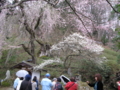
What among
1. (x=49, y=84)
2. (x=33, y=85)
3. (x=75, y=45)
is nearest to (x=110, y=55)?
(x=75, y=45)

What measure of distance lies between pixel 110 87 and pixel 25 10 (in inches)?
288

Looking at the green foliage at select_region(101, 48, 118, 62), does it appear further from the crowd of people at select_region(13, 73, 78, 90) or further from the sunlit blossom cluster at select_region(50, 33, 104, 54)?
the crowd of people at select_region(13, 73, 78, 90)

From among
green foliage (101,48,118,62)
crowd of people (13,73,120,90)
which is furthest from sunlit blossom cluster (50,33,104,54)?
green foliage (101,48,118,62)

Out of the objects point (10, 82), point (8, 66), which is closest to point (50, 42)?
point (10, 82)

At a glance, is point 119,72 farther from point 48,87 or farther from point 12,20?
point 12,20

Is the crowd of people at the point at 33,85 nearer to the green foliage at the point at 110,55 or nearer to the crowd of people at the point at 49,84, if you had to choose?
the crowd of people at the point at 49,84

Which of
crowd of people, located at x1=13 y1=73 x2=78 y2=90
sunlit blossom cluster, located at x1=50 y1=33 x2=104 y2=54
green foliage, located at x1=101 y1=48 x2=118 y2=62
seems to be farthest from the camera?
green foliage, located at x1=101 y1=48 x2=118 y2=62

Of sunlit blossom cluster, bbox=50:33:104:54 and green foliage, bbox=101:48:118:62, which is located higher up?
sunlit blossom cluster, bbox=50:33:104:54

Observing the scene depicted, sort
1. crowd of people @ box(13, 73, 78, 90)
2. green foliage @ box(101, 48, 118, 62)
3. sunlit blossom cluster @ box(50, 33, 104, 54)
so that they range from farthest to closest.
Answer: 1. green foliage @ box(101, 48, 118, 62)
2. sunlit blossom cluster @ box(50, 33, 104, 54)
3. crowd of people @ box(13, 73, 78, 90)

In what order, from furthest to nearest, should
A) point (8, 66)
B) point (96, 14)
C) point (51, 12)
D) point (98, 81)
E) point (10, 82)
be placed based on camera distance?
point (96, 14)
point (8, 66)
point (10, 82)
point (51, 12)
point (98, 81)

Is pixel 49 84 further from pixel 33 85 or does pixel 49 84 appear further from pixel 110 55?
pixel 110 55

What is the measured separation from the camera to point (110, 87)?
9.67 metres

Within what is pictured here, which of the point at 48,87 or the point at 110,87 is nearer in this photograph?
the point at 48,87

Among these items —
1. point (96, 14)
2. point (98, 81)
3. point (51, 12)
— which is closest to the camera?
point (98, 81)
